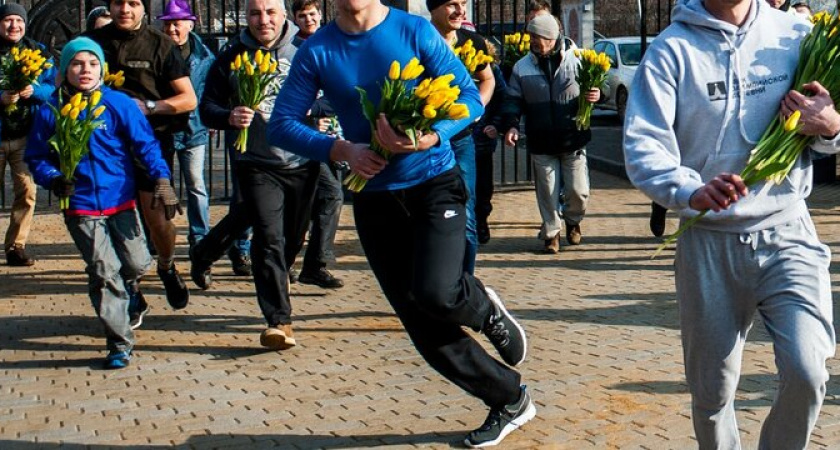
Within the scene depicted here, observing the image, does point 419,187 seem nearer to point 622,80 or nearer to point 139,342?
point 139,342

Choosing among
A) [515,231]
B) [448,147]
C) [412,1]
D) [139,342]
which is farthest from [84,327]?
[412,1]

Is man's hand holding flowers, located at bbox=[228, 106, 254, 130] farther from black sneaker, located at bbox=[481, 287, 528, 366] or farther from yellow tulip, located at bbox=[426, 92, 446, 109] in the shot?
yellow tulip, located at bbox=[426, 92, 446, 109]

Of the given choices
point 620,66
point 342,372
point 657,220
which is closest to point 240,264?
point 342,372

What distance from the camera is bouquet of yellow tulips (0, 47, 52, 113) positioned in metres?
10.3

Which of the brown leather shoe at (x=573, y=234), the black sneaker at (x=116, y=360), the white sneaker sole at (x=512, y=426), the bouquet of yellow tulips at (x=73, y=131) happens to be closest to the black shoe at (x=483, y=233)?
the brown leather shoe at (x=573, y=234)

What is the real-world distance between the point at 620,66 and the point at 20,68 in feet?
64.4

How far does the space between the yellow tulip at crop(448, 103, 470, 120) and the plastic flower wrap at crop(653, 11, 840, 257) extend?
3.81ft

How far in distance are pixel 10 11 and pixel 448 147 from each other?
605 cm

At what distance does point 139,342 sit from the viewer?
27.6 feet

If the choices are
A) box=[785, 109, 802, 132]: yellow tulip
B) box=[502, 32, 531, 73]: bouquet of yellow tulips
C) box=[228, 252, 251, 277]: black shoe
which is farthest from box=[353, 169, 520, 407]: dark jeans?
box=[502, 32, 531, 73]: bouquet of yellow tulips

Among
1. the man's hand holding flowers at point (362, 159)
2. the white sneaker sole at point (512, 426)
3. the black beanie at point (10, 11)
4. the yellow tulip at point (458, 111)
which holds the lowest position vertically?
the white sneaker sole at point (512, 426)

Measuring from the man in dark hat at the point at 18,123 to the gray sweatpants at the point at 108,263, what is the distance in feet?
10.2

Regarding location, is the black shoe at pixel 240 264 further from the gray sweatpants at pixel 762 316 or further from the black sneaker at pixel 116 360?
the gray sweatpants at pixel 762 316

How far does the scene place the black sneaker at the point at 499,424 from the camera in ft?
19.1
